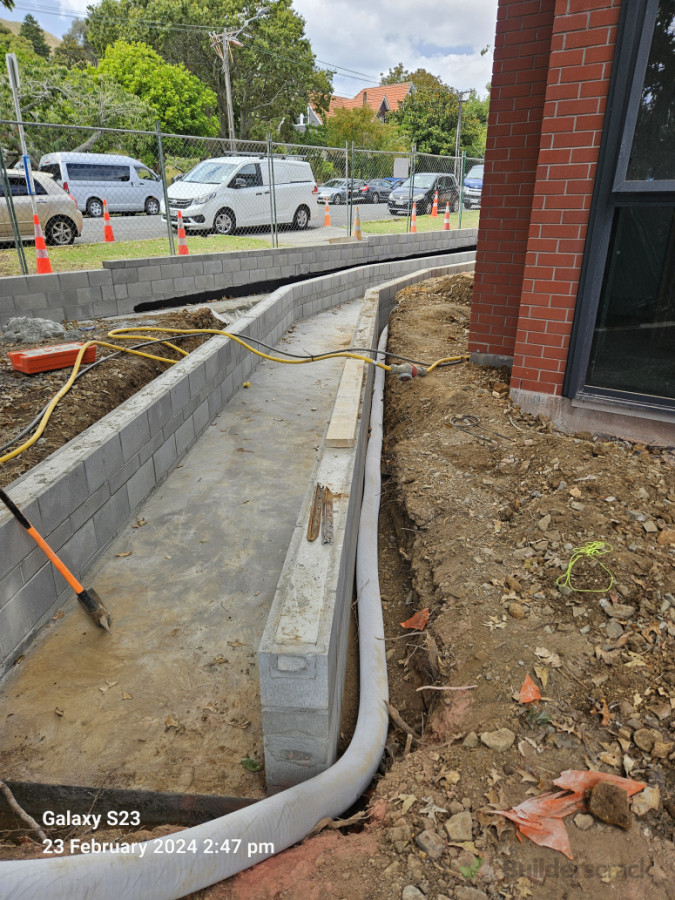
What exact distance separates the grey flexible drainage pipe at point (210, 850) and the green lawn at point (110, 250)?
27.9 ft

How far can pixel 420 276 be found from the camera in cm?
1130

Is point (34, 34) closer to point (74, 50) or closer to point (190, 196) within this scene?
point (74, 50)

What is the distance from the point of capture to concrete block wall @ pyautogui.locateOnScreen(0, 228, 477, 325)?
24.7 ft

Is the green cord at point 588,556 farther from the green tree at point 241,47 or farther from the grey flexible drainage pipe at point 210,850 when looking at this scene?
the green tree at point 241,47

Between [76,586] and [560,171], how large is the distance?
12.5 feet

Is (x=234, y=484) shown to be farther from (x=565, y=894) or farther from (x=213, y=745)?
(x=565, y=894)

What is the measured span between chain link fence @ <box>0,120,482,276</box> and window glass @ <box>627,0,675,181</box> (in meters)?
7.04

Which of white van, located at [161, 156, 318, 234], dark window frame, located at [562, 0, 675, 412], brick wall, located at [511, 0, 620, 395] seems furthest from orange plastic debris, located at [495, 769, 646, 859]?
white van, located at [161, 156, 318, 234]

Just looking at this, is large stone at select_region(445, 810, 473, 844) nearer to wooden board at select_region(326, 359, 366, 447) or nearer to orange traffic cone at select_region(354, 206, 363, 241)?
wooden board at select_region(326, 359, 366, 447)

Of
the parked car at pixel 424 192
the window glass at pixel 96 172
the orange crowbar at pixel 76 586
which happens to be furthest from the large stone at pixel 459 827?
the parked car at pixel 424 192

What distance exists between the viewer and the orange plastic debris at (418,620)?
2.98 m

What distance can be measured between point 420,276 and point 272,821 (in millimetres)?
10641

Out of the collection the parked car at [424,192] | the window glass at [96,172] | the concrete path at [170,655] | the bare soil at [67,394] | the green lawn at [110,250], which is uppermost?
the window glass at [96,172]

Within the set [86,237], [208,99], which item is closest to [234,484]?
[86,237]
